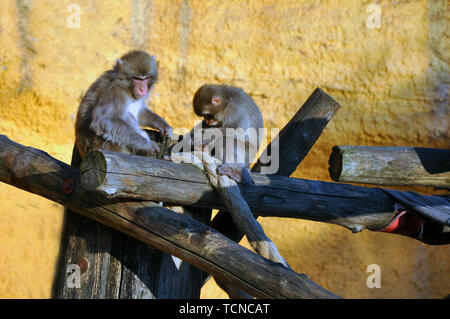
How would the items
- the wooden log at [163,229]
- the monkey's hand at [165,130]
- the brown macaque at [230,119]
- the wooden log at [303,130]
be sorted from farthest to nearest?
the monkey's hand at [165,130] < the brown macaque at [230,119] < the wooden log at [303,130] < the wooden log at [163,229]

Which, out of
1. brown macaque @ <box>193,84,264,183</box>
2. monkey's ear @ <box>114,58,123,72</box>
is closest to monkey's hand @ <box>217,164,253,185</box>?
brown macaque @ <box>193,84,264,183</box>

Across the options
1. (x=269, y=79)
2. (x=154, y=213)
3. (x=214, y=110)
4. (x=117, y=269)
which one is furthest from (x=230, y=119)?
(x=269, y=79)

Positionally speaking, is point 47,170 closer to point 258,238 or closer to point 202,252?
point 202,252

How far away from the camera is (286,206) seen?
3.55m

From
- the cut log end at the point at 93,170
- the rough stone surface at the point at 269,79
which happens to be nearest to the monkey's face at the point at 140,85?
the cut log end at the point at 93,170

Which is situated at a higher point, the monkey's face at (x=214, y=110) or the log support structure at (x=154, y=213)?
the monkey's face at (x=214, y=110)

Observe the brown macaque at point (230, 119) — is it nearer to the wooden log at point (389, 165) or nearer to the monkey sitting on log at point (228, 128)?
the monkey sitting on log at point (228, 128)

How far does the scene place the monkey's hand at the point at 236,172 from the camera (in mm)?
3393

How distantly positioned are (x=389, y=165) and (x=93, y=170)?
6.37ft

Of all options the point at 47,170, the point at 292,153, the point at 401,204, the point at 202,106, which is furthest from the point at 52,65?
the point at 401,204

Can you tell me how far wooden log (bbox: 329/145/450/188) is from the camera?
11.3 ft

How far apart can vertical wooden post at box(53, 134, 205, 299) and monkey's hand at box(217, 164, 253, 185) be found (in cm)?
50

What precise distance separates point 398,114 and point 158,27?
3.44 meters

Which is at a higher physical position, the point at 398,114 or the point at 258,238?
the point at 398,114
